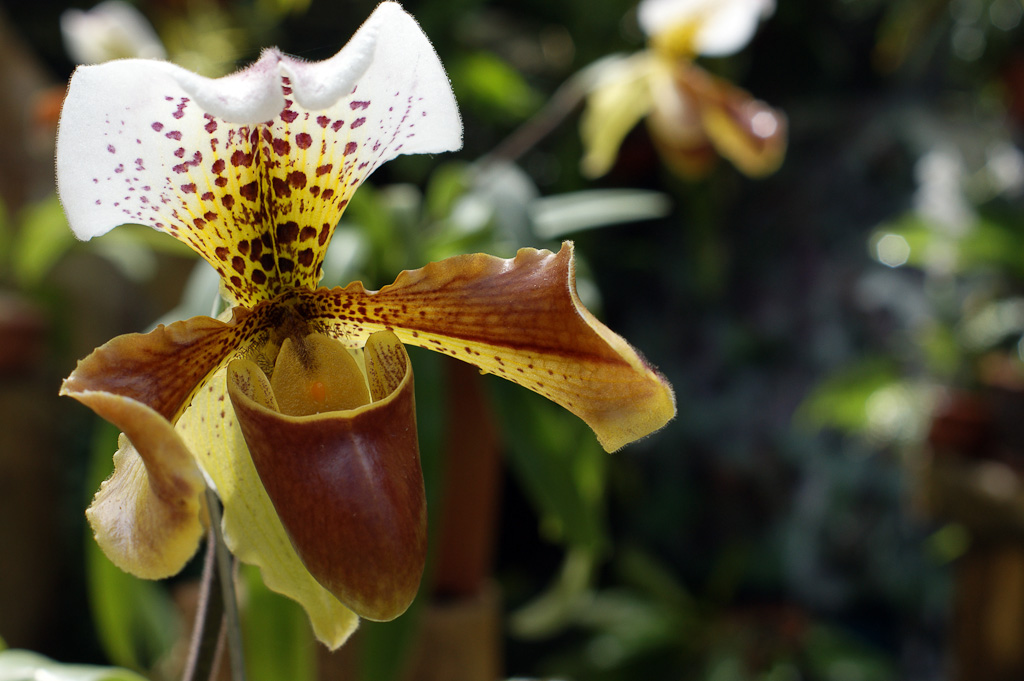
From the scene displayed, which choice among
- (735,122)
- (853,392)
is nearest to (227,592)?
(735,122)

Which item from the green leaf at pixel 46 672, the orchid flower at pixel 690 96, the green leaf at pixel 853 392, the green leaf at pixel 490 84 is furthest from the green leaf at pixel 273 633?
the green leaf at pixel 853 392

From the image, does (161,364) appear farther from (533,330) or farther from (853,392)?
(853,392)

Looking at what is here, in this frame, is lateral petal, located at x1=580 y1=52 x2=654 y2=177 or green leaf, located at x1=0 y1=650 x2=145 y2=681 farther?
lateral petal, located at x1=580 y1=52 x2=654 y2=177

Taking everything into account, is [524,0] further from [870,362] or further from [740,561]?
[740,561]

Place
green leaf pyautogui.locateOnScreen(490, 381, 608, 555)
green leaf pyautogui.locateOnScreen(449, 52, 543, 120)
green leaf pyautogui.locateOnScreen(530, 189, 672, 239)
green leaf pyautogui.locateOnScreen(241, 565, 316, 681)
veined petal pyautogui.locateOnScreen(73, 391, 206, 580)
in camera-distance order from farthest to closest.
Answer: green leaf pyautogui.locateOnScreen(449, 52, 543, 120), green leaf pyautogui.locateOnScreen(530, 189, 672, 239), green leaf pyautogui.locateOnScreen(490, 381, 608, 555), green leaf pyautogui.locateOnScreen(241, 565, 316, 681), veined petal pyautogui.locateOnScreen(73, 391, 206, 580)

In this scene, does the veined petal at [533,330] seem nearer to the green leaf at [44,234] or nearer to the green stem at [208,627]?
the green stem at [208,627]

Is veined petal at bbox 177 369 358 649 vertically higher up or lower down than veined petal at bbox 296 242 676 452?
lower down

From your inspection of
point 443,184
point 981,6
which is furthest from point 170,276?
point 981,6

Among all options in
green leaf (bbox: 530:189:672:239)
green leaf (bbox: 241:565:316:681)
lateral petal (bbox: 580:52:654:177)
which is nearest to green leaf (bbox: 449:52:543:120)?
lateral petal (bbox: 580:52:654:177)

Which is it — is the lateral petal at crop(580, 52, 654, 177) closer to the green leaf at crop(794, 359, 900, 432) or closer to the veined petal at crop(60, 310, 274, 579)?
the veined petal at crop(60, 310, 274, 579)

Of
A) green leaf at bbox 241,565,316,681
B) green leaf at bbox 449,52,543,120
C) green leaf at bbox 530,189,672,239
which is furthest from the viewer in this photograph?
green leaf at bbox 449,52,543,120
